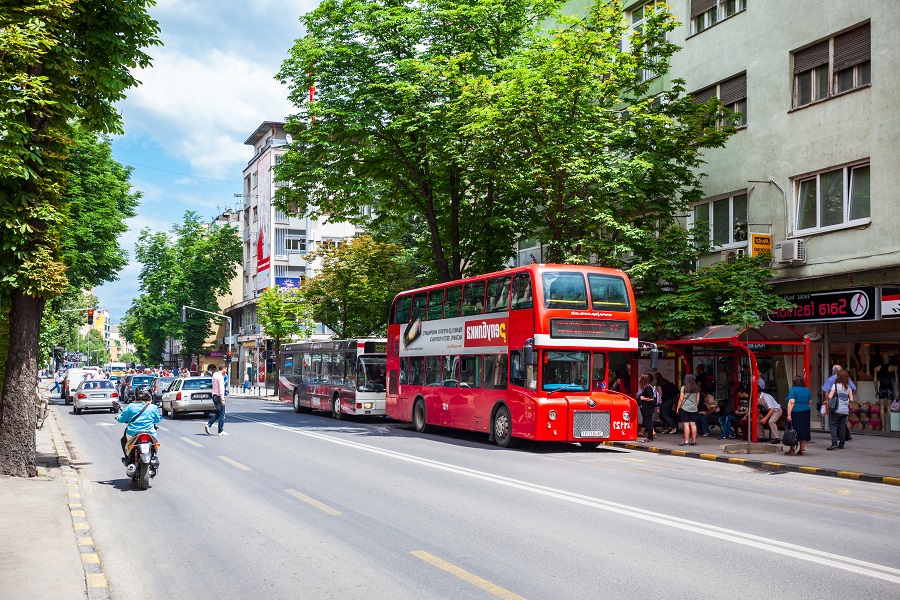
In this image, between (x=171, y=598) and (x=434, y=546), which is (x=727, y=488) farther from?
(x=171, y=598)

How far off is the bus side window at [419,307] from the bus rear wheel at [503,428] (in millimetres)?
5283

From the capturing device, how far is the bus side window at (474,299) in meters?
21.2

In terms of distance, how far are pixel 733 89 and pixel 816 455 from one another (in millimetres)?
13077

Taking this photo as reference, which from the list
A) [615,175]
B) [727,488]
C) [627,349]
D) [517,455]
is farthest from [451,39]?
[727,488]

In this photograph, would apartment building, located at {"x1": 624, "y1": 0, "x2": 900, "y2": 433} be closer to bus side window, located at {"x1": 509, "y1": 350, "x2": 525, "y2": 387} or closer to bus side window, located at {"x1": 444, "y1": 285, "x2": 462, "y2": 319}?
bus side window, located at {"x1": 444, "y1": 285, "x2": 462, "y2": 319}

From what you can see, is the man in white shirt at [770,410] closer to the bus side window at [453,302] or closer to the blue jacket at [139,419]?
the bus side window at [453,302]

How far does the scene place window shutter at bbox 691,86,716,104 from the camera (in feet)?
88.8

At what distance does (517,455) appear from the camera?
59.2ft

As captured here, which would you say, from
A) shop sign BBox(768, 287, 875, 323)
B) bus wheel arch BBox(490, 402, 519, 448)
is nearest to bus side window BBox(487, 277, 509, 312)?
bus wheel arch BBox(490, 402, 519, 448)

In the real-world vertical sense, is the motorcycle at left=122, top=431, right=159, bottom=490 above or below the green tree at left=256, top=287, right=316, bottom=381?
below

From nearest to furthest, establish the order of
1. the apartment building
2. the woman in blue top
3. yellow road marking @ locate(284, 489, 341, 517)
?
yellow road marking @ locate(284, 489, 341, 517) < the woman in blue top < the apartment building

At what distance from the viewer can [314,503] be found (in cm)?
1085

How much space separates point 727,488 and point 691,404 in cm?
750

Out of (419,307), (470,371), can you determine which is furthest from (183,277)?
(470,371)
